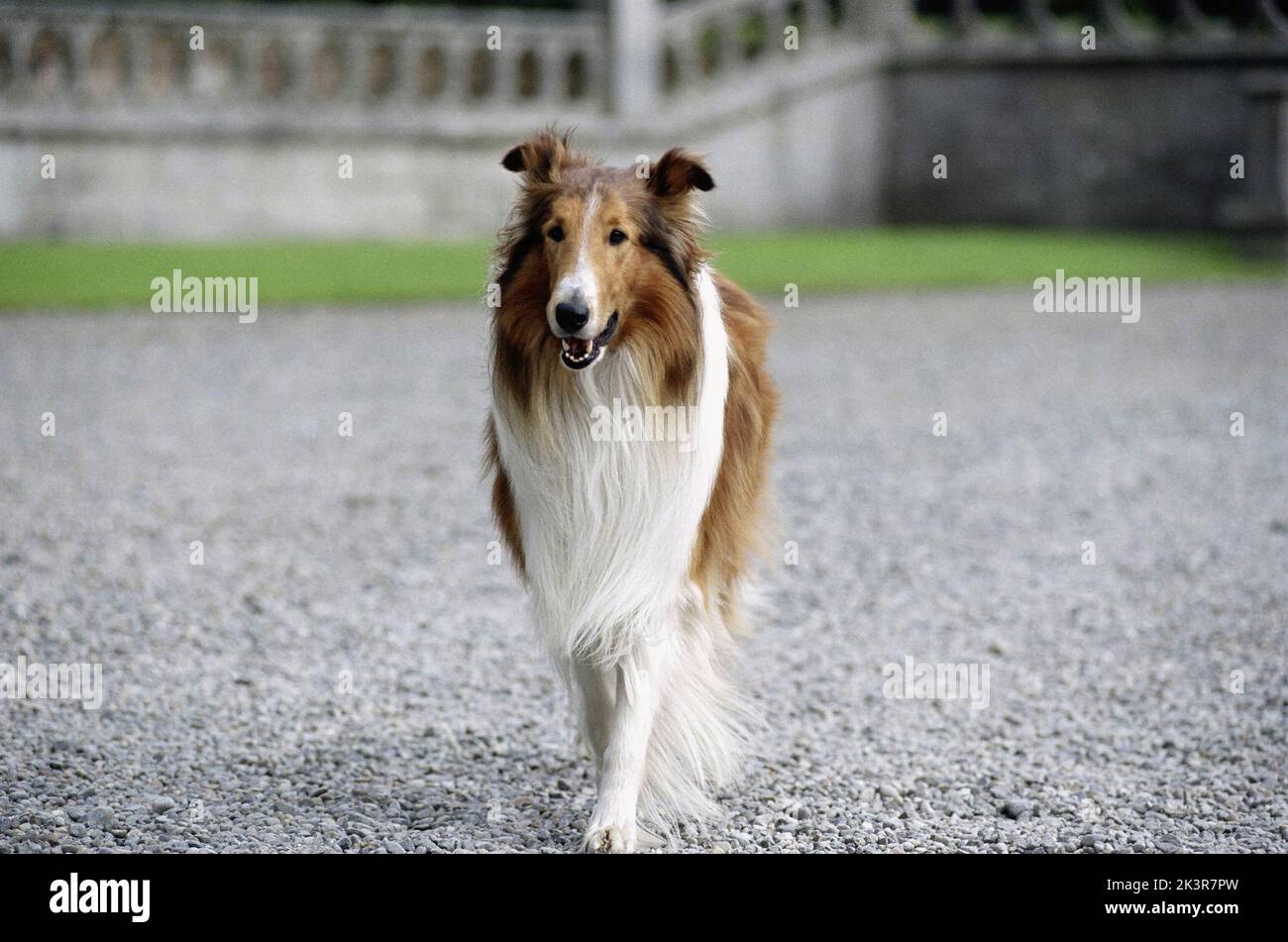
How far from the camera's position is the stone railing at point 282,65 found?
17312 millimetres

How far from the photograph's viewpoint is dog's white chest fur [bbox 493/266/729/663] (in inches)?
153

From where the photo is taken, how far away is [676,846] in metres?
4.01

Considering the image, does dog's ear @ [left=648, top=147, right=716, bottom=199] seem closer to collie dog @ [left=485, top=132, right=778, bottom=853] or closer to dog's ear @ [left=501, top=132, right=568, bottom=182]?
collie dog @ [left=485, top=132, right=778, bottom=853]

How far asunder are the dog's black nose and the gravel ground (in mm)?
1272

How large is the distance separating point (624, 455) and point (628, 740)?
0.69m

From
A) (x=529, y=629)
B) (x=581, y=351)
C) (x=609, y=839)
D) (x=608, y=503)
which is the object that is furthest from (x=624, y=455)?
(x=529, y=629)

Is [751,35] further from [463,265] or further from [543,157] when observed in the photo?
[543,157]

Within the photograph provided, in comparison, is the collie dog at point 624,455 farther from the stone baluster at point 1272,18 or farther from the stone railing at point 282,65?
the stone baluster at point 1272,18

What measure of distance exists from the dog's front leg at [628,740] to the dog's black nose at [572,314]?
86 cm

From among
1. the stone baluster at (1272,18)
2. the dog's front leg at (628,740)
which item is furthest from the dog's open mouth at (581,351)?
the stone baluster at (1272,18)

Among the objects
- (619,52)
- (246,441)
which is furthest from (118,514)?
(619,52)

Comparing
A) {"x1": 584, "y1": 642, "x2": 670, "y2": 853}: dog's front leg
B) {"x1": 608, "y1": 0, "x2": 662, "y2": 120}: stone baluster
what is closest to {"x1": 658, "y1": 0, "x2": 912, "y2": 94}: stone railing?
{"x1": 608, "y1": 0, "x2": 662, "y2": 120}: stone baluster
